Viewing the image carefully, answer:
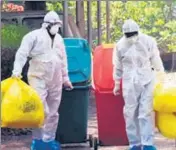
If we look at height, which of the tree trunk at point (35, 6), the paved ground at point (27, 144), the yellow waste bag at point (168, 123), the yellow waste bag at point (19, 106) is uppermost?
the tree trunk at point (35, 6)

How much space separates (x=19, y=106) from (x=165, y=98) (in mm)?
1495

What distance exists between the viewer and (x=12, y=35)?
36.7 ft

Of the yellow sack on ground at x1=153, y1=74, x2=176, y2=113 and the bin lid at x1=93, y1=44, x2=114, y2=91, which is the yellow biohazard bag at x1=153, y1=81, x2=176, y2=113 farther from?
the bin lid at x1=93, y1=44, x2=114, y2=91

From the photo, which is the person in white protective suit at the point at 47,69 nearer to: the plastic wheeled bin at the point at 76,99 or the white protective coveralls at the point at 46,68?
the white protective coveralls at the point at 46,68

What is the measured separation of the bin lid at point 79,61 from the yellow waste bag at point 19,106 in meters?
1.05

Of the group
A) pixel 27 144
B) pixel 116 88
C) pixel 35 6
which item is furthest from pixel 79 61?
pixel 35 6

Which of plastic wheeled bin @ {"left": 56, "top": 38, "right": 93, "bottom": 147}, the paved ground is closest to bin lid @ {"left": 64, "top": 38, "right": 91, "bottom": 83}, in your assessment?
plastic wheeled bin @ {"left": 56, "top": 38, "right": 93, "bottom": 147}

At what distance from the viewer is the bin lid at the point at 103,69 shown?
7.96 meters

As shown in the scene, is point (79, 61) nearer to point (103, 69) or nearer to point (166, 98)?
point (103, 69)

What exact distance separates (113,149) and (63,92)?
90 cm

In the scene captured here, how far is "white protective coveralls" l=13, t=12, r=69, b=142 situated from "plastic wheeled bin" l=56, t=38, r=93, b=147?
313mm

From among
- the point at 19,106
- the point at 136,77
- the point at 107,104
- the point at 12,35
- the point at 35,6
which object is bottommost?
the point at 107,104

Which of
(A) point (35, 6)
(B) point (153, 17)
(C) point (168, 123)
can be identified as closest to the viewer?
(C) point (168, 123)

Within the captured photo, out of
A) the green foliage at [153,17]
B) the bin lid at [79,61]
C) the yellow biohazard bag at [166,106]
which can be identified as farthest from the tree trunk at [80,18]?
the yellow biohazard bag at [166,106]
